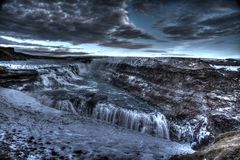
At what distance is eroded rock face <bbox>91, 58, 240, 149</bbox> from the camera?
45.3 feet

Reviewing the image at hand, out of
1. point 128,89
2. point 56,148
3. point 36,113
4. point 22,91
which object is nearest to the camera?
point 56,148

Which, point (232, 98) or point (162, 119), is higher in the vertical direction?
point (232, 98)

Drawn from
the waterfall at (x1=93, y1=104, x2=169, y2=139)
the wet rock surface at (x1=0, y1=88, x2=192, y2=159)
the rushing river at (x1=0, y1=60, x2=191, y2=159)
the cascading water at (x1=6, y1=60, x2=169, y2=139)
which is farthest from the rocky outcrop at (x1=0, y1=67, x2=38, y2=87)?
the waterfall at (x1=93, y1=104, x2=169, y2=139)

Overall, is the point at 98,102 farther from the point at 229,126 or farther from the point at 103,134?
the point at 229,126

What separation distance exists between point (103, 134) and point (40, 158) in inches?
169

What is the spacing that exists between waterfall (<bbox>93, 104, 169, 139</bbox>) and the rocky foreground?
17 cm

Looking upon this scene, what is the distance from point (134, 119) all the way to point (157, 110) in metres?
2.34

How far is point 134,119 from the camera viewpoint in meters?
14.9

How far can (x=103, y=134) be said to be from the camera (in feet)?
39.1

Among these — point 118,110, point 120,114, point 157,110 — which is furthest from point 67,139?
point 157,110

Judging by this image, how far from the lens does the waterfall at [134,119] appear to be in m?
13.8

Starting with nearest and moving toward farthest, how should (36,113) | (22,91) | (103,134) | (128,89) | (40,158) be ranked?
(40,158), (103,134), (36,113), (22,91), (128,89)

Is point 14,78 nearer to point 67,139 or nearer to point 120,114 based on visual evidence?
point 120,114

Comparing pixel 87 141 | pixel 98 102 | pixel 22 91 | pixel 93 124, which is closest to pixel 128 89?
pixel 98 102
